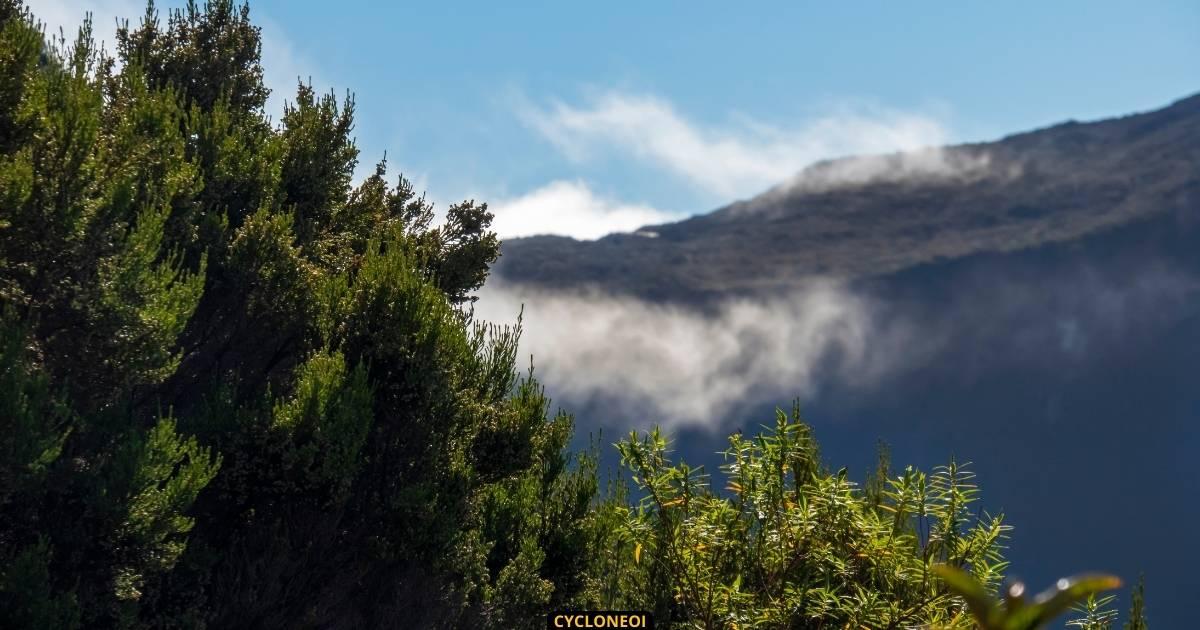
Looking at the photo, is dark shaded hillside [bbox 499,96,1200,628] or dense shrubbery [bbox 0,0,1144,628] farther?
dark shaded hillside [bbox 499,96,1200,628]

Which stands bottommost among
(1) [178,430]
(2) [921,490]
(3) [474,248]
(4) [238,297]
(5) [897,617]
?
(5) [897,617]

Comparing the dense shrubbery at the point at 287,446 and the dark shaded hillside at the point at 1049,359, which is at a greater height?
the dark shaded hillside at the point at 1049,359

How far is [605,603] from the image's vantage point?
17.1 m

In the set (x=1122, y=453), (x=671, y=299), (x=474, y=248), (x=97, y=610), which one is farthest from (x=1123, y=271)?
(x=97, y=610)

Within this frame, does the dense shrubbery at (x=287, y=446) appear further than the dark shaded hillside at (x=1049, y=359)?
No

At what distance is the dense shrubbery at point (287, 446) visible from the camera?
35.3 ft

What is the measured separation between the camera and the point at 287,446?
44.0 ft

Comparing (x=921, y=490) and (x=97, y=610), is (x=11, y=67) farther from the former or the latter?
(x=921, y=490)

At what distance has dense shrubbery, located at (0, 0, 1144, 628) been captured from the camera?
424 inches

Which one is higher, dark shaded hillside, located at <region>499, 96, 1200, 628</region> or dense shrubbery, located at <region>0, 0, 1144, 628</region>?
dark shaded hillside, located at <region>499, 96, 1200, 628</region>

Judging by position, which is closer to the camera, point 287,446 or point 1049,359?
point 287,446

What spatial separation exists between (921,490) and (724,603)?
2.20 meters

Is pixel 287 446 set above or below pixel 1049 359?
below

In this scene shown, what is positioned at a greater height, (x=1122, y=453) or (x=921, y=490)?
(x=1122, y=453)
